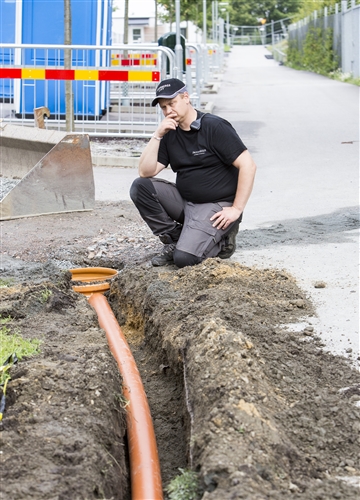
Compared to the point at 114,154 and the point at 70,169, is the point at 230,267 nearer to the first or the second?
the point at 70,169

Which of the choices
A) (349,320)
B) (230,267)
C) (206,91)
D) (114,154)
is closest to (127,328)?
(230,267)

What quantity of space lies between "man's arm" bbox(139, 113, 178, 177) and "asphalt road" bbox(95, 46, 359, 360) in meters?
1.10

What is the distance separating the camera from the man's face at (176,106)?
545cm

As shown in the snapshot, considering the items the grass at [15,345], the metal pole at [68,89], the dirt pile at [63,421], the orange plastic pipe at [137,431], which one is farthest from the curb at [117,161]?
the grass at [15,345]

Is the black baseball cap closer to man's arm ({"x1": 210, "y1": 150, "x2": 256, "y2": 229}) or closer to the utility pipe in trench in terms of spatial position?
man's arm ({"x1": 210, "y1": 150, "x2": 256, "y2": 229})

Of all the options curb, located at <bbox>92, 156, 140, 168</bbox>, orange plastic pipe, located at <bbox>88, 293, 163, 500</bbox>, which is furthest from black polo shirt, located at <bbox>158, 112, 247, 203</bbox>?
curb, located at <bbox>92, 156, 140, 168</bbox>

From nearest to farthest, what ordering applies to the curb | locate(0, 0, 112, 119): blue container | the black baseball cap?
the black baseball cap
the curb
locate(0, 0, 112, 119): blue container

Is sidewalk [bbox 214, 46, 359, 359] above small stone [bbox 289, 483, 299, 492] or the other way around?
above

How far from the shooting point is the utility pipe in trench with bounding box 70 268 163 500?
3.26 meters

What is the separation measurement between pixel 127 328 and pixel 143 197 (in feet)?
3.52

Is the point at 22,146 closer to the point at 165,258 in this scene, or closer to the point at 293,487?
the point at 165,258

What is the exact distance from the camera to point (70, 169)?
783cm

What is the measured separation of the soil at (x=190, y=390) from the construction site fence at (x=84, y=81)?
650cm

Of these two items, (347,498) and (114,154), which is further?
(114,154)
